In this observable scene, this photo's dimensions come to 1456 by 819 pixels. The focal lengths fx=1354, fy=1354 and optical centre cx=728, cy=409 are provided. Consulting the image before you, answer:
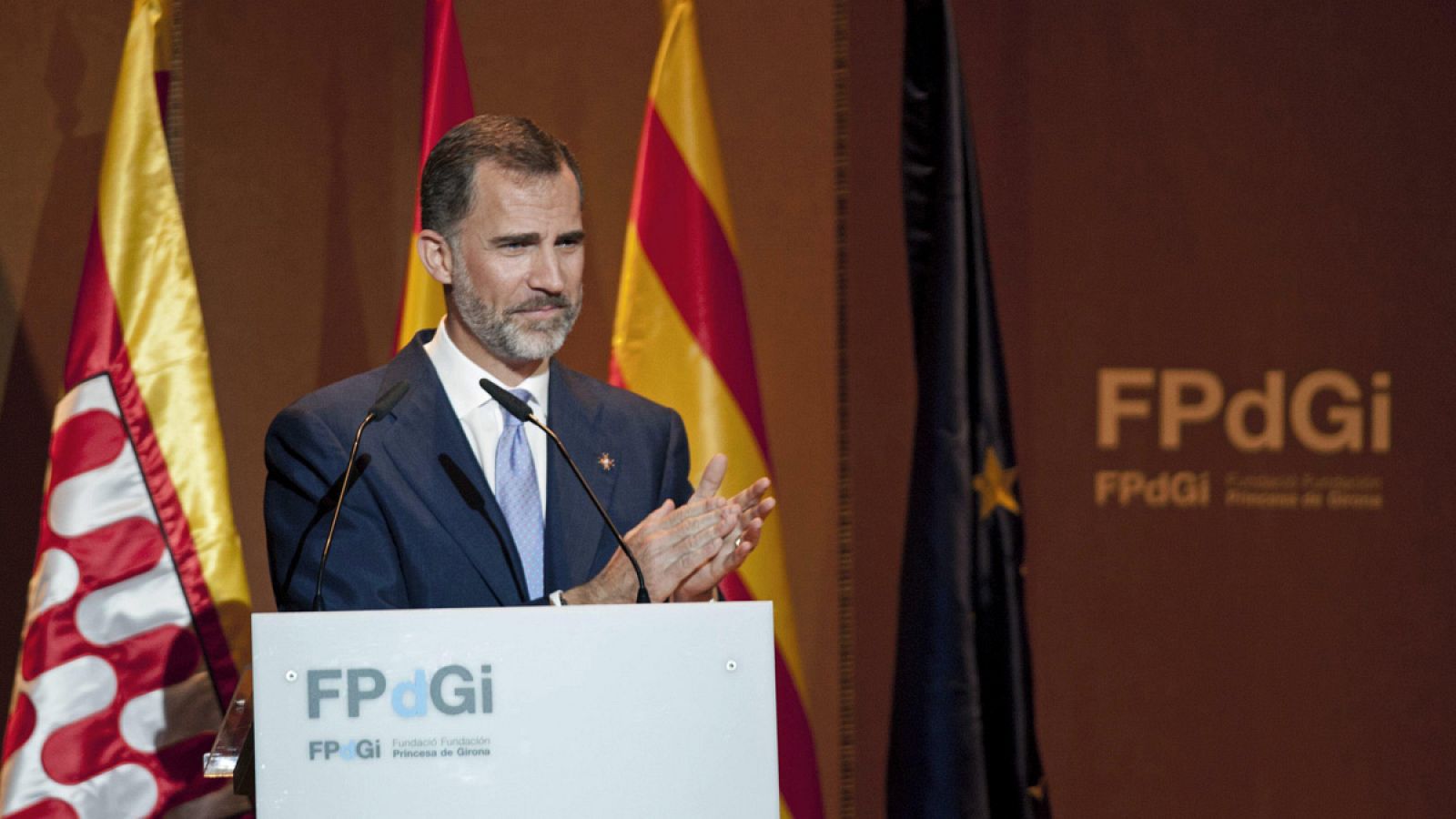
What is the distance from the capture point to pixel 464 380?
2115 mm

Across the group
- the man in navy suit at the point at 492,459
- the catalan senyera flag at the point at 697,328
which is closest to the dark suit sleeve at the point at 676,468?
the man in navy suit at the point at 492,459

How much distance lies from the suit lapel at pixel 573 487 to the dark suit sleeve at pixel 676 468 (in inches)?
4.9

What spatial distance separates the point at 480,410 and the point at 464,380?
51 mm

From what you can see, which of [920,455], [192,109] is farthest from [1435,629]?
[192,109]

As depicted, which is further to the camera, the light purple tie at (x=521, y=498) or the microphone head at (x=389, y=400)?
the light purple tie at (x=521, y=498)

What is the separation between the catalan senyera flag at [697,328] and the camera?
10.2 feet

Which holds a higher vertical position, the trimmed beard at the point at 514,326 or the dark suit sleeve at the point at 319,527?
the trimmed beard at the point at 514,326

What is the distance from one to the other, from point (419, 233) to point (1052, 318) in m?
2.06

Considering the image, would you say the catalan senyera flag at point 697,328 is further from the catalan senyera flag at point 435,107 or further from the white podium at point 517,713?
the white podium at point 517,713

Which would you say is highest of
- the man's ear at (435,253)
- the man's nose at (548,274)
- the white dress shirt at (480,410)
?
the man's ear at (435,253)

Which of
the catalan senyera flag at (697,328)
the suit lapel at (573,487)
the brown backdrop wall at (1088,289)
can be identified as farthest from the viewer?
the brown backdrop wall at (1088,289)

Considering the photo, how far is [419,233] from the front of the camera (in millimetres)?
2150

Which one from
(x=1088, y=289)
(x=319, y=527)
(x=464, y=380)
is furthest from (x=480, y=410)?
(x=1088, y=289)

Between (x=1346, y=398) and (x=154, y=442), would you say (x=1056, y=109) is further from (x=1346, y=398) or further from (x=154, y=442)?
A: (x=154, y=442)
